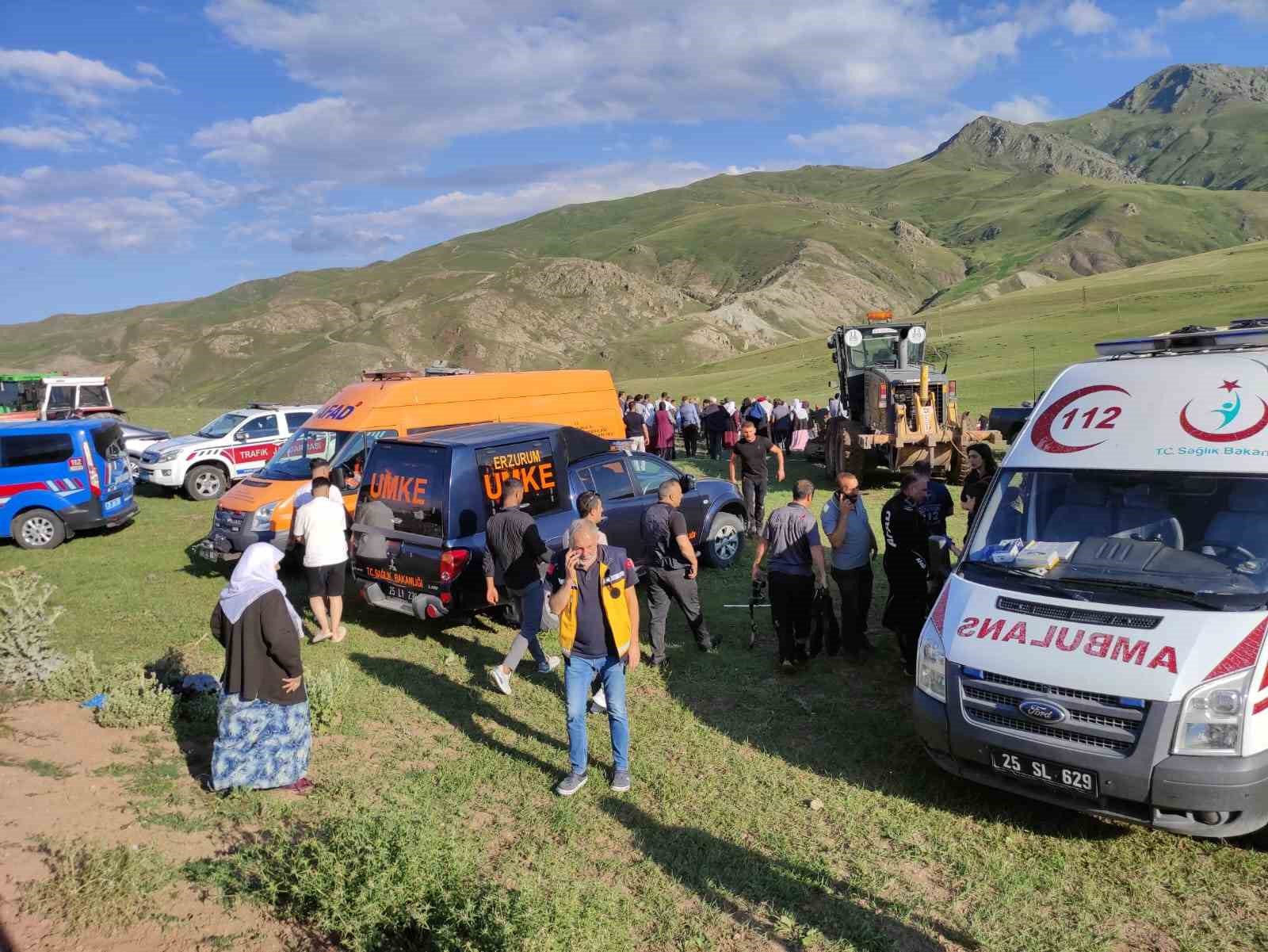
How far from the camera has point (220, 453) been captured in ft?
56.1

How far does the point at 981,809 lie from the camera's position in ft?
17.5

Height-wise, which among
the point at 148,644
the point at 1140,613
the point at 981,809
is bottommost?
the point at 981,809

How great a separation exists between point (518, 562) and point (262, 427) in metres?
12.2

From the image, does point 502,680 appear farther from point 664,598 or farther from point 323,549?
point 323,549

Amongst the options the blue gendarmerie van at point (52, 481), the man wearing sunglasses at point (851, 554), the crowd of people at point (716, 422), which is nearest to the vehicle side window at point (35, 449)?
the blue gendarmerie van at point (52, 481)

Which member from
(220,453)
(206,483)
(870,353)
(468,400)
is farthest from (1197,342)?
(206,483)

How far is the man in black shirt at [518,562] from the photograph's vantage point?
A: 7453mm

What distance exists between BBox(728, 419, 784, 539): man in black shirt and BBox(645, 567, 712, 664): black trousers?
175 inches

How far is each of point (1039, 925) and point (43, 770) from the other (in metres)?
6.00

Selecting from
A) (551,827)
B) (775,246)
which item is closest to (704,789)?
(551,827)

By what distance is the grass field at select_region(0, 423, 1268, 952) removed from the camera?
4105mm

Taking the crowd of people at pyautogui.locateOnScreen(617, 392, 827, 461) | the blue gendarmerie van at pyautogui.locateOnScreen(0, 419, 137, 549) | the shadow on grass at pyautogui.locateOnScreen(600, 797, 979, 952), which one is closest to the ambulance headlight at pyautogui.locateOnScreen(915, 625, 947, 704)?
the shadow on grass at pyautogui.locateOnScreen(600, 797, 979, 952)

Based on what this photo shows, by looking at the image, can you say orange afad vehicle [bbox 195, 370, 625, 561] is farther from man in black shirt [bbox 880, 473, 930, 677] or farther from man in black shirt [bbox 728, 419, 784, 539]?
man in black shirt [bbox 880, 473, 930, 677]

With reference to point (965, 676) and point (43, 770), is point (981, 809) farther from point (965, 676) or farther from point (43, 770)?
point (43, 770)
